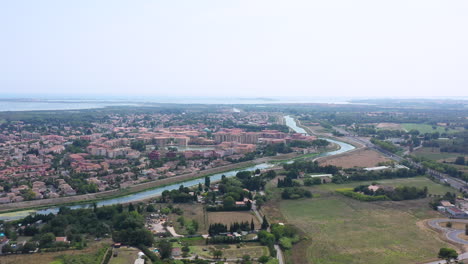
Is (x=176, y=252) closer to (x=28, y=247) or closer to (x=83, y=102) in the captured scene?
(x=28, y=247)

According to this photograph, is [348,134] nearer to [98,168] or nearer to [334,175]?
[334,175]

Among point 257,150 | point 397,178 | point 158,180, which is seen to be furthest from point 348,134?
point 158,180

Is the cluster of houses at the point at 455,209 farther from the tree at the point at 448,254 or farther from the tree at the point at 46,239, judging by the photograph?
the tree at the point at 46,239

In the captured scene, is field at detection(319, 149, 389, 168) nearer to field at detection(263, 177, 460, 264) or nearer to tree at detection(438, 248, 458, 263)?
field at detection(263, 177, 460, 264)

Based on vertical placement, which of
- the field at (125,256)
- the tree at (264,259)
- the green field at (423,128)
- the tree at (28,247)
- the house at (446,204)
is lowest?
the green field at (423,128)

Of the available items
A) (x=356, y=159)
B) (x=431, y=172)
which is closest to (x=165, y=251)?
(x=431, y=172)

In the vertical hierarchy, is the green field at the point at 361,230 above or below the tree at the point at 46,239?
below

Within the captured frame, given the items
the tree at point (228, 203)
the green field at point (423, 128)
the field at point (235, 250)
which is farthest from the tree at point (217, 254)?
the green field at point (423, 128)

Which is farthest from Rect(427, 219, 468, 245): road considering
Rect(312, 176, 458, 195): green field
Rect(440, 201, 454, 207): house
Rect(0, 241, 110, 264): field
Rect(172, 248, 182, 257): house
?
Rect(0, 241, 110, 264): field
